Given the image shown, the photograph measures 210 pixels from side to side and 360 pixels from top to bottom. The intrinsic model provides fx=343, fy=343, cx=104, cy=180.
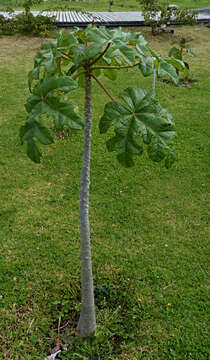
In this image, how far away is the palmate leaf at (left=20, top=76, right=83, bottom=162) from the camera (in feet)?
5.01

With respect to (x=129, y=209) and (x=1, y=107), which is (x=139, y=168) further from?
(x=1, y=107)

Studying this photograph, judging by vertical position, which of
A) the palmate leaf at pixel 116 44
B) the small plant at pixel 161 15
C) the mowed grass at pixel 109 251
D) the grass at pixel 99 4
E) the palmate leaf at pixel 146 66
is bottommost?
the mowed grass at pixel 109 251

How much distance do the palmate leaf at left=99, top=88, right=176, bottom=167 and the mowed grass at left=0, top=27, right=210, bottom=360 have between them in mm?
1464

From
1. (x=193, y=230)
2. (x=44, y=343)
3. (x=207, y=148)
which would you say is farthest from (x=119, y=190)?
(x=44, y=343)

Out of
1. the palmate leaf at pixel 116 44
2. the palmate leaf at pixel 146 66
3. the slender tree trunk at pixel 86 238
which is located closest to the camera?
the palmate leaf at pixel 116 44

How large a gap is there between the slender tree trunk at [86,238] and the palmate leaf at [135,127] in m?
0.22

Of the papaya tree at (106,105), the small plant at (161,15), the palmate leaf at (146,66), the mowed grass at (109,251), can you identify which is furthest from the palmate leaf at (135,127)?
the small plant at (161,15)

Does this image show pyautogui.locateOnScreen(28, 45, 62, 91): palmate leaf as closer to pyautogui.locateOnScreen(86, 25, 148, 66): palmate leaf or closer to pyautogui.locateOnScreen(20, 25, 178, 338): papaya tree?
pyautogui.locateOnScreen(20, 25, 178, 338): papaya tree

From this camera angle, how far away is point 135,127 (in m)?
1.65

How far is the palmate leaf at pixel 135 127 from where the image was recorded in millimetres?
1652

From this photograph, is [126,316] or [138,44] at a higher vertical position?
[138,44]

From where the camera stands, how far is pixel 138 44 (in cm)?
162

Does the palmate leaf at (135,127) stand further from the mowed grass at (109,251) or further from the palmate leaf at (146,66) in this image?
the mowed grass at (109,251)

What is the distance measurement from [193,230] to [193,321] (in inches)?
42.9
